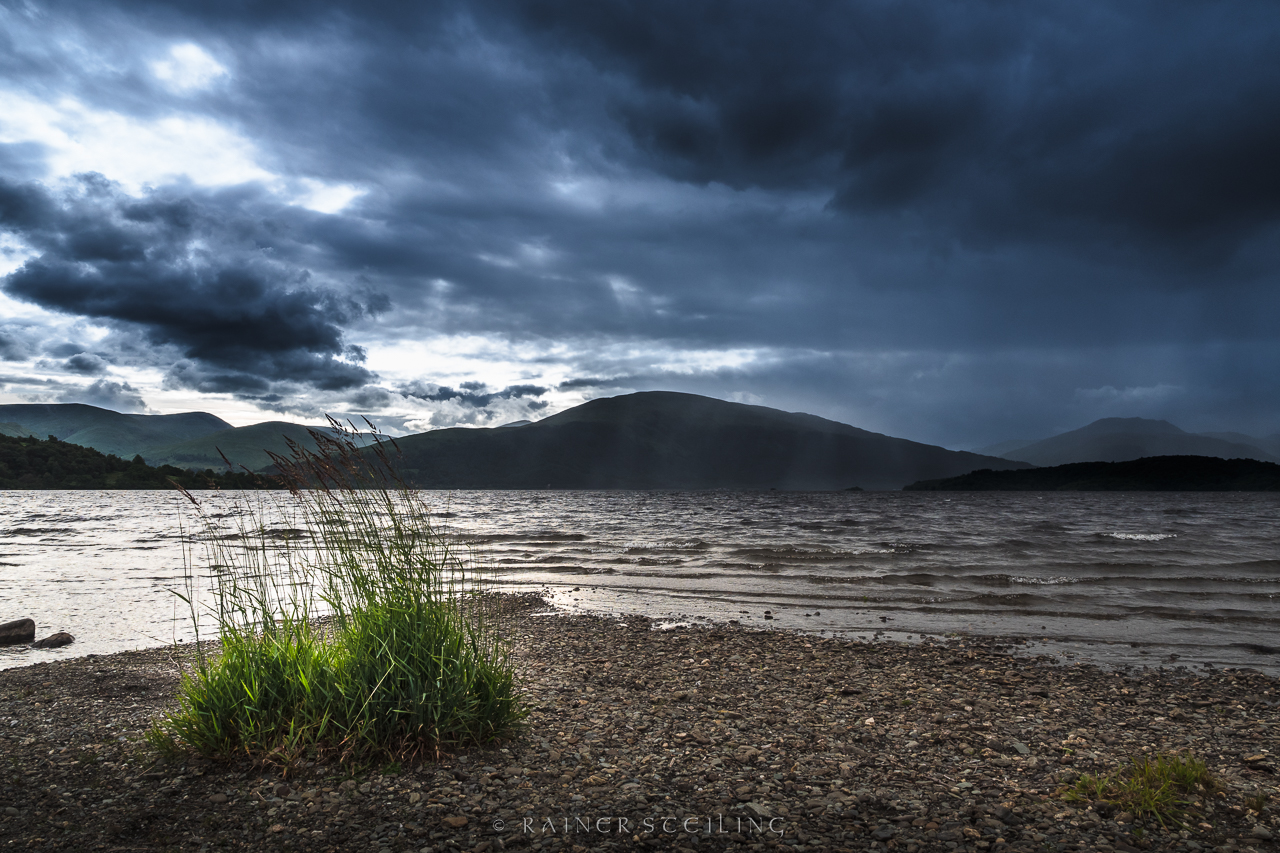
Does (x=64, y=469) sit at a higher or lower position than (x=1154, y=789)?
higher

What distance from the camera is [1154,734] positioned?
7.21m

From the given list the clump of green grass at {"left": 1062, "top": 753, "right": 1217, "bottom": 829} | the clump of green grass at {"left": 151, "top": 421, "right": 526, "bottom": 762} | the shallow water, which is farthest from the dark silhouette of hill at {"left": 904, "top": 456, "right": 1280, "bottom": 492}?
the clump of green grass at {"left": 151, "top": 421, "right": 526, "bottom": 762}

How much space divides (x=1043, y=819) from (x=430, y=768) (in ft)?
17.4

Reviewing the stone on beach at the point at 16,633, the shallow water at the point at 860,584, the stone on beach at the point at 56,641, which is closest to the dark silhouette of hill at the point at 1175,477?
Answer: the shallow water at the point at 860,584

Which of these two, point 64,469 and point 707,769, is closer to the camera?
point 707,769

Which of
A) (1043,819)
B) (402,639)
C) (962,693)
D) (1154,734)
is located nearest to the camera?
(1043,819)

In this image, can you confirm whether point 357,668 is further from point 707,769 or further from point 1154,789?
point 1154,789

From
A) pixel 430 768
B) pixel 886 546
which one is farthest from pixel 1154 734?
pixel 886 546

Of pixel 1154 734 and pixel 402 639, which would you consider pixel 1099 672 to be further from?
pixel 402 639

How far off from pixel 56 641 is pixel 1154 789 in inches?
676

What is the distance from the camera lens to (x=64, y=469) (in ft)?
527

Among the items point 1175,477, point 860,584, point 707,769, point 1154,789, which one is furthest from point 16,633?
point 1175,477

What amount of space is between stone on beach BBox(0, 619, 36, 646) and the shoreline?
135 inches

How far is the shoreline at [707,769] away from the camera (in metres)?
4.93
